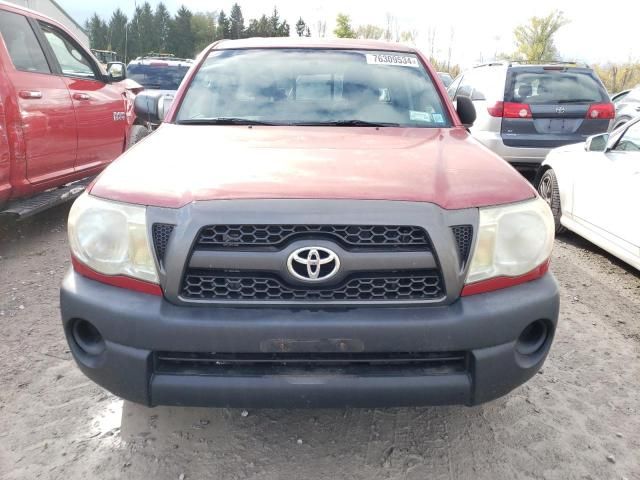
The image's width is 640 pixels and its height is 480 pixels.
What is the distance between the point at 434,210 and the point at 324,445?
1125mm

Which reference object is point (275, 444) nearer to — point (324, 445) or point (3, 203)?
point (324, 445)

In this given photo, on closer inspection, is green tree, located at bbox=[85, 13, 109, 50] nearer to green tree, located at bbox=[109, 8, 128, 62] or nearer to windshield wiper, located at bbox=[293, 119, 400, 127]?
green tree, located at bbox=[109, 8, 128, 62]

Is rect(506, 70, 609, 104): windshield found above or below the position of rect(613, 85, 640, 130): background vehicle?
above

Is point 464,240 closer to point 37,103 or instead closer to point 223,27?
point 37,103

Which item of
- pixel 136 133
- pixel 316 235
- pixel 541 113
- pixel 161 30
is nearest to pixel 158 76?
pixel 136 133

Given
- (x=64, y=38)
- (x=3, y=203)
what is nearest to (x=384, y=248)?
(x=3, y=203)

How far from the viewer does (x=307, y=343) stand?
1.80 m

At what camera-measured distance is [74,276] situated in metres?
2.02

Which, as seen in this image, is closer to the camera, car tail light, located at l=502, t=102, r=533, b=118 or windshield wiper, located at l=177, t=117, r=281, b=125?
windshield wiper, located at l=177, t=117, r=281, b=125

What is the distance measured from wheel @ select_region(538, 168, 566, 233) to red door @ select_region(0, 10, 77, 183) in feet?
15.1

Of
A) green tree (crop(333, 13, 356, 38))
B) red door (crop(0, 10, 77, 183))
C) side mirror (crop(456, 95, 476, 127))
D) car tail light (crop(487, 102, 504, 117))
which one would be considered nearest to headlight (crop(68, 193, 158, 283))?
side mirror (crop(456, 95, 476, 127))

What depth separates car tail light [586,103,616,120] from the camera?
6.86 m

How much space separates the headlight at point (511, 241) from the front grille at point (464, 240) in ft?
0.09

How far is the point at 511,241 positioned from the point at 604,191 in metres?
2.89
